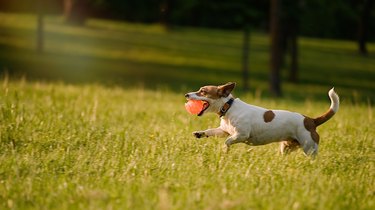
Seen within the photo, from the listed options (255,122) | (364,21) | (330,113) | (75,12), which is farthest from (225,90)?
(364,21)

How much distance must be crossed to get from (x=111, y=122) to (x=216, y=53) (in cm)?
3406

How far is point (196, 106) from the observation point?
297 inches

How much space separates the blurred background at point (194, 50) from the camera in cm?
2836

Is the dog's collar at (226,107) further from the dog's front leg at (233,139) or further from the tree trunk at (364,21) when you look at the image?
the tree trunk at (364,21)

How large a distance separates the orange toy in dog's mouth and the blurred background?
49.2 ft

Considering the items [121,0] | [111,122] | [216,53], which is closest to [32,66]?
[121,0]

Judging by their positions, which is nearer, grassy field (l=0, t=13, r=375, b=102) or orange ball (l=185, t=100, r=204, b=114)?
orange ball (l=185, t=100, r=204, b=114)

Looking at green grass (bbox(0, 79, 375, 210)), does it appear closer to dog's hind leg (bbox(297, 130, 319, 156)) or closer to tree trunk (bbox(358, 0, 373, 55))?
dog's hind leg (bbox(297, 130, 319, 156))

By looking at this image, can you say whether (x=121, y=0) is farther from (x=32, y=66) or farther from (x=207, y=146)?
(x=207, y=146)

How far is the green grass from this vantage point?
4.73 meters

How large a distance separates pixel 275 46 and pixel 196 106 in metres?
17.7

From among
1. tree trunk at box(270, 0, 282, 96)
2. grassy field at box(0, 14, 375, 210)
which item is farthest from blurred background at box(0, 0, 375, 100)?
grassy field at box(0, 14, 375, 210)

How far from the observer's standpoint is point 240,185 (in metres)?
5.36

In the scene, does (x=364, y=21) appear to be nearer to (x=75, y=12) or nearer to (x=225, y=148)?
(x=75, y=12)
